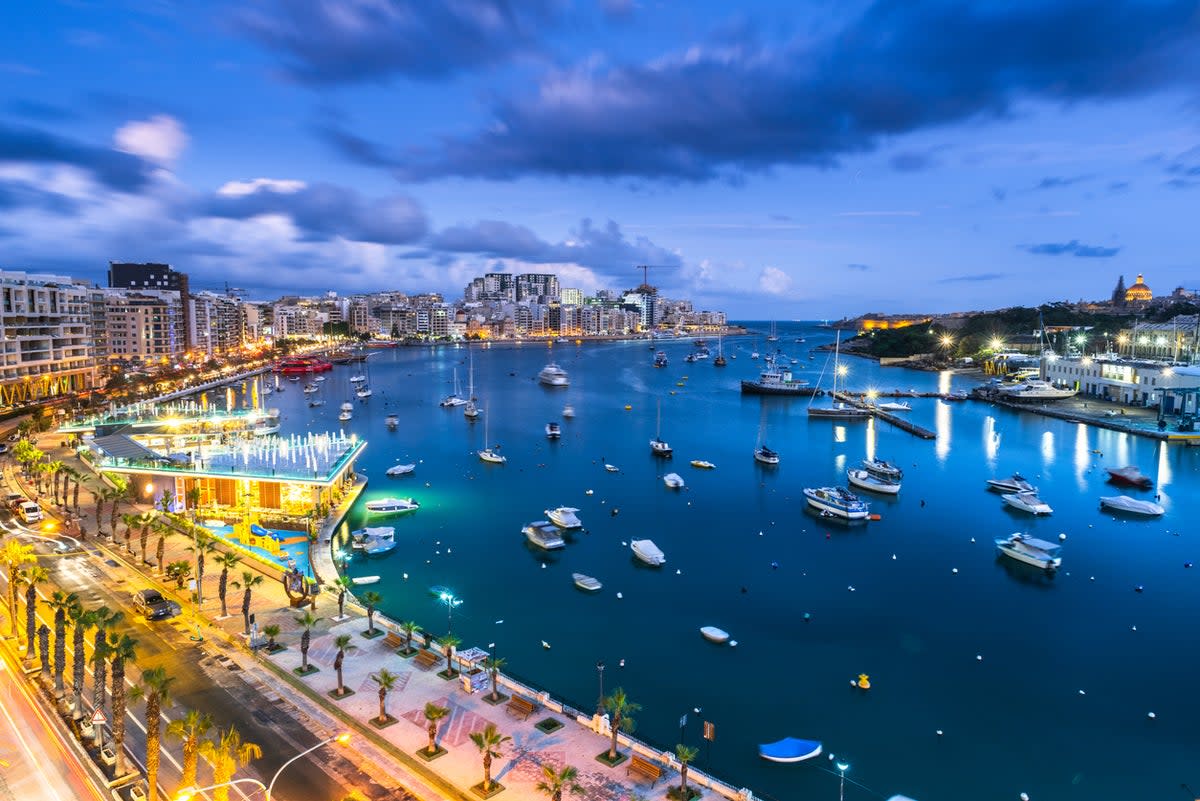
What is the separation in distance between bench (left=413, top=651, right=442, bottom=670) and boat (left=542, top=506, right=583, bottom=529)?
1826 centimetres

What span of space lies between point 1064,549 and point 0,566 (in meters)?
49.1

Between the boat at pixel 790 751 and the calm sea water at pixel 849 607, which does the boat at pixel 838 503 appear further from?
the boat at pixel 790 751

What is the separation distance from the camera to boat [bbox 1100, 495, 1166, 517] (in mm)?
44469

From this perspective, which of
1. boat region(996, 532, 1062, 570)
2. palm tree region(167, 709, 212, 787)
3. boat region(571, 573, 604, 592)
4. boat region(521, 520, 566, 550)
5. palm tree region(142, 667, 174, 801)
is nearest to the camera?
palm tree region(167, 709, 212, 787)

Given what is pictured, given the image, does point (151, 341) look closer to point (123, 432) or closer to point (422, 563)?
point (123, 432)

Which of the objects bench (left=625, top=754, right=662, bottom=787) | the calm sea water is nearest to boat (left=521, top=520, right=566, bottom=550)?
the calm sea water

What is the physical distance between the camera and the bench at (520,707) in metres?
19.3

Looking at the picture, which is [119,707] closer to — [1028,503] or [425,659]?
[425,659]

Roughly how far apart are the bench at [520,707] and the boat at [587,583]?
1264 centimetres

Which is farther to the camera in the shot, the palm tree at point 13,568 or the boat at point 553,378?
the boat at point 553,378

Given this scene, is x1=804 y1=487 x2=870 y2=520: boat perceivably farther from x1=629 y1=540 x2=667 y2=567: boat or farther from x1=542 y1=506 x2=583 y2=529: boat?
x1=542 y1=506 x2=583 y2=529: boat

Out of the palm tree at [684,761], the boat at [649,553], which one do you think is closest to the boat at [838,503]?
the boat at [649,553]

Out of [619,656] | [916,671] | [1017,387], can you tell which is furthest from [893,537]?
[1017,387]

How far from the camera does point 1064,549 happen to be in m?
38.9
